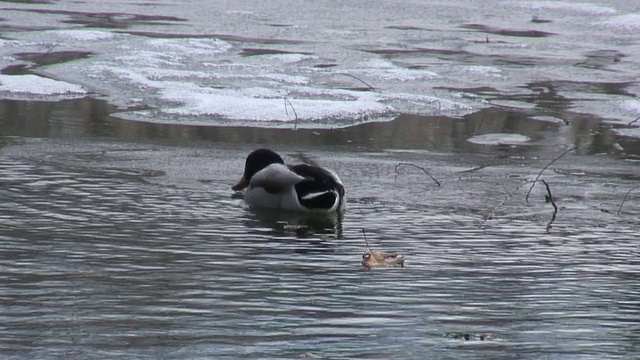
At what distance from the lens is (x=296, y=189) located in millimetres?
7668

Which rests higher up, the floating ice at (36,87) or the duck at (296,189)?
the duck at (296,189)

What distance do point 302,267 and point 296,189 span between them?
5.96 ft

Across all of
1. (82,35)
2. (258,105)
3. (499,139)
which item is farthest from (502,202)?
(82,35)

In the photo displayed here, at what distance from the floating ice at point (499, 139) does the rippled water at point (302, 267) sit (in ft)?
3.79

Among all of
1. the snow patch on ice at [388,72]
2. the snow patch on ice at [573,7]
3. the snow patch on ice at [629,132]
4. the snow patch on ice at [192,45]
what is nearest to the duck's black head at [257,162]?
the snow patch on ice at [629,132]

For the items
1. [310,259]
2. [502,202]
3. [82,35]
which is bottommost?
[82,35]

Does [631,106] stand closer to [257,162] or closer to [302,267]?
[257,162]

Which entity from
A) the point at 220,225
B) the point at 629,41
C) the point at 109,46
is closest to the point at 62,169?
the point at 220,225

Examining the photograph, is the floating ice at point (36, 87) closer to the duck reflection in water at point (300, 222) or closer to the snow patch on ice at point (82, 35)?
the snow patch on ice at point (82, 35)

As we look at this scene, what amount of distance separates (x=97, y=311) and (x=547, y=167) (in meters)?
5.11

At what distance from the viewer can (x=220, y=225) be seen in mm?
7000

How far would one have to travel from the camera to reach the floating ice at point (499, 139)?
10.3 metres

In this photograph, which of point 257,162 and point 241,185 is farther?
point 257,162

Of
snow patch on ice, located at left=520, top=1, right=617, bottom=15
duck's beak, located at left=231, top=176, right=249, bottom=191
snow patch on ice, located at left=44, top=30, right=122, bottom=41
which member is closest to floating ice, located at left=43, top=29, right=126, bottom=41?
snow patch on ice, located at left=44, top=30, right=122, bottom=41
